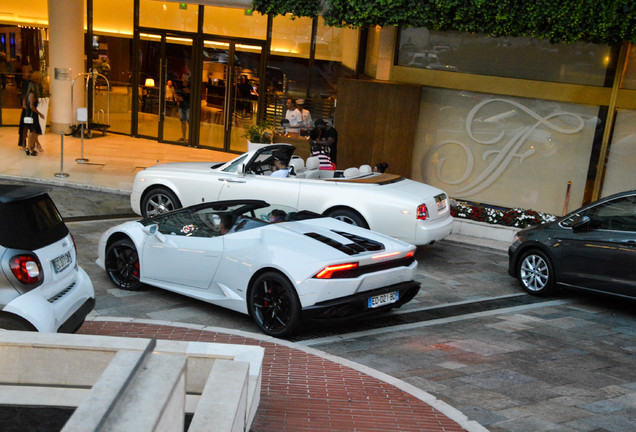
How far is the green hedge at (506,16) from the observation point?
12836 mm

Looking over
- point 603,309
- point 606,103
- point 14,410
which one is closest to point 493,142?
point 606,103

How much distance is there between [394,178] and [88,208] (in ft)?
19.5

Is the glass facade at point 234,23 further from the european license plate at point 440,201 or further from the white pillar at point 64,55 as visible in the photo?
the european license plate at point 440,201

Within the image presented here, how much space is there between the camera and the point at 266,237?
8008 mm

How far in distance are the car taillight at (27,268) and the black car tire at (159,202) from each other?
6204 mm

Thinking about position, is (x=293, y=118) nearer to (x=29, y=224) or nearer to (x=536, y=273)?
(x=536, y=273)

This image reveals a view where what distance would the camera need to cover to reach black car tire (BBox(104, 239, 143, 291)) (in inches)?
356

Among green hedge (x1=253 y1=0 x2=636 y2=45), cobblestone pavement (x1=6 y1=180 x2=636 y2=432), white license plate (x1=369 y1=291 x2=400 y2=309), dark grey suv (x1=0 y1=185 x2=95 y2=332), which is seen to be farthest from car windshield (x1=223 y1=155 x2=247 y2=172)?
dark grey suv (x1=0 y1=185 x2=95 y2=332)

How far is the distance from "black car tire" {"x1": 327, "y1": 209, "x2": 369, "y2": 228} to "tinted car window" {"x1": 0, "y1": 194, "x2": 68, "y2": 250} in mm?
5535

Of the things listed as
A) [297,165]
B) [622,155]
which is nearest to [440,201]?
[297,165]

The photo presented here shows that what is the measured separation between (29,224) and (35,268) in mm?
390

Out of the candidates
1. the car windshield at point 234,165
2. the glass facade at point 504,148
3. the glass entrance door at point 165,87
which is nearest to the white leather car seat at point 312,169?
the car windshield at point 234,165

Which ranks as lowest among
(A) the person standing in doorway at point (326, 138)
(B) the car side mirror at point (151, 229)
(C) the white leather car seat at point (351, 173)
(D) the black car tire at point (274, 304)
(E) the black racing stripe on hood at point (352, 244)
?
(D) the black car tire at point (274, 304)

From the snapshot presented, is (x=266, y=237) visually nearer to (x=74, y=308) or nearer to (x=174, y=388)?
(x=74, y=308)
